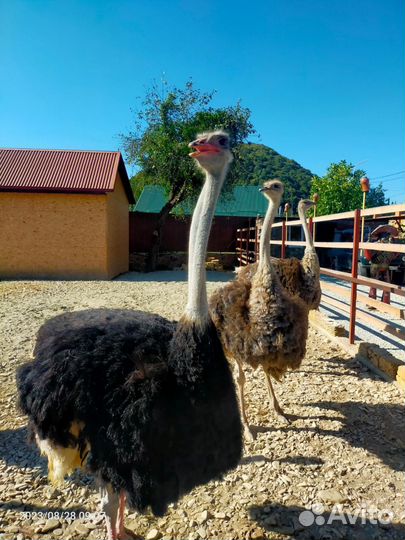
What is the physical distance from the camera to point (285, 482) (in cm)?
225

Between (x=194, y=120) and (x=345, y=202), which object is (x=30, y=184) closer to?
(x=194, y=120)

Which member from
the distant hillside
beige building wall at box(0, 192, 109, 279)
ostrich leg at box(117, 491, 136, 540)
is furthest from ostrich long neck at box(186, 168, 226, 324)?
the distant hillside

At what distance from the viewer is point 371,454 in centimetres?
250

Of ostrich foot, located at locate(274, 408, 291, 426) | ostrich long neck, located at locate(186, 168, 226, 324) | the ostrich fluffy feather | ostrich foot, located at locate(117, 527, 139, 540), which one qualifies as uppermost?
ostrich long neck, located at locate(186, 168, 226, 324)

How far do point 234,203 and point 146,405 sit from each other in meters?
19.0

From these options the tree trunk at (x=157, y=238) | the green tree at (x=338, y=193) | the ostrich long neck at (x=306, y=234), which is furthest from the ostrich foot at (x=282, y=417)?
the green tree at (x=338, y=193)

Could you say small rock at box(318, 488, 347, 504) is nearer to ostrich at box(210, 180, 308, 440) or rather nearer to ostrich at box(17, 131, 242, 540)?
ostrich at box(210, 180, 308, 440)

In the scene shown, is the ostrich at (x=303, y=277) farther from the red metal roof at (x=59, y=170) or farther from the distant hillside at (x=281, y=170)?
the distant hillside at (x=281, y=170)

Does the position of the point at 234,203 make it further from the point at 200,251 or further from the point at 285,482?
the point at 200,251

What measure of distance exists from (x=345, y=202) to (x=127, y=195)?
13.9 meters

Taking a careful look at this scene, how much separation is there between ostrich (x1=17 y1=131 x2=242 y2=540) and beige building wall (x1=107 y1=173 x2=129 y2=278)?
10.1 metres

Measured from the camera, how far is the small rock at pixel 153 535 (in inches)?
75.0

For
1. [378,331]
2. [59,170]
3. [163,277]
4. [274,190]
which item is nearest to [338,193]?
[163,277]

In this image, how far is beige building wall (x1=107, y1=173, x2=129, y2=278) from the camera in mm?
11844
